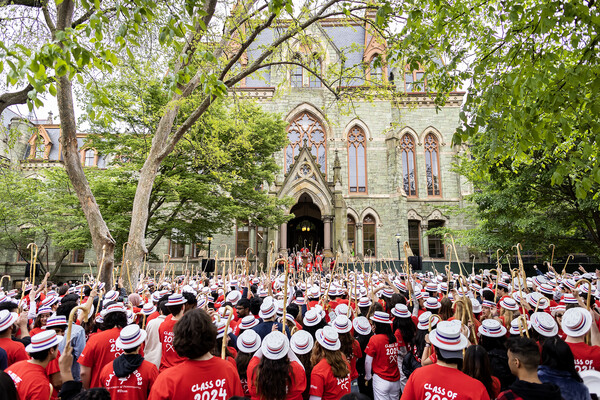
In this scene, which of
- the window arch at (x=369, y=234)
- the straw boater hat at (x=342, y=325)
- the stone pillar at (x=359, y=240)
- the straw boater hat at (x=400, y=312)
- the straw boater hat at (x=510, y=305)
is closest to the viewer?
the straw boater hat at (x=342, y=325)

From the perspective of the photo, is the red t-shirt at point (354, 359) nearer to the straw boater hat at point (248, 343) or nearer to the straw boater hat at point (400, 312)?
the straw boater hat at point (400, 312)

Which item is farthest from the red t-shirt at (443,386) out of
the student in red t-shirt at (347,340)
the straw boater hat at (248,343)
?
the straw boater hat at (248,343)

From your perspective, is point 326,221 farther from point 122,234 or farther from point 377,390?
point 377,390

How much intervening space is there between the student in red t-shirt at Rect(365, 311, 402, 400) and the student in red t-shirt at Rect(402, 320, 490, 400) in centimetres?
182

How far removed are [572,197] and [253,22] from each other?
510 inches

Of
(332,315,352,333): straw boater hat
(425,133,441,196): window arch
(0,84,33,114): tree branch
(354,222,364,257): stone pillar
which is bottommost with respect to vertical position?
(332,315,352,333): straw boater hat

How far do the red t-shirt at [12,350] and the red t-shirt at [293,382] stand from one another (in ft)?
8.04

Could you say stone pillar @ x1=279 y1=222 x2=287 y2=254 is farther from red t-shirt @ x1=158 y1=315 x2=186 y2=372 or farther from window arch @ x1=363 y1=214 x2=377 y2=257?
red t-shirt @ x1=158 y1=315 x2=186 y2=372

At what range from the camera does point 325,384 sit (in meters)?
3.45

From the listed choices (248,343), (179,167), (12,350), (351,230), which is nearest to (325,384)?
(248,343)

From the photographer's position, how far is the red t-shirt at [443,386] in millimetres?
2570

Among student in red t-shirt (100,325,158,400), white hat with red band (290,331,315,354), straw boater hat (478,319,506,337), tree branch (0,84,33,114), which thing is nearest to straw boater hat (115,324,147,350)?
student in red t-shirt (100,325,158,400)

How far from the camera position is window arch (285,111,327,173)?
95.1 ft

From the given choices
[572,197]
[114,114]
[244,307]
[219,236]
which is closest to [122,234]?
[114,114]
